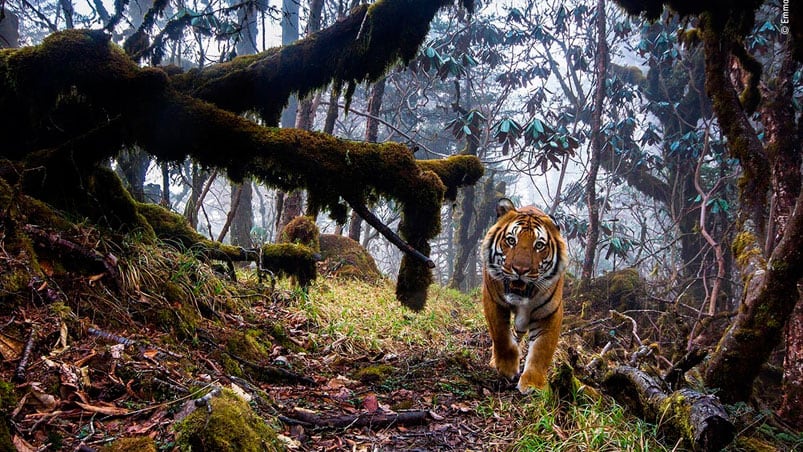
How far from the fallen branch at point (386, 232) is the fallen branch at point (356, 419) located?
155 cm

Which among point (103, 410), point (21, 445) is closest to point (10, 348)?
point (103, 410)

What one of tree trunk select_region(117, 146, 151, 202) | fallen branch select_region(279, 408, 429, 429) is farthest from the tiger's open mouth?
tree trunk select_region(117, 146, 151, 202)

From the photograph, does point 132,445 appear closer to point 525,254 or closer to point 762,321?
point 525,254

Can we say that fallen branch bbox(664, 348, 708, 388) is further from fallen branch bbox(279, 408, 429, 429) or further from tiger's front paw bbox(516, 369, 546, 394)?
fallen branch bbox(279, 408, 429, 429)

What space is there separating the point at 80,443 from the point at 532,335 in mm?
3473

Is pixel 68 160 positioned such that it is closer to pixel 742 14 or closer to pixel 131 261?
pixel 131 261

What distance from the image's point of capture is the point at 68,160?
4.24m

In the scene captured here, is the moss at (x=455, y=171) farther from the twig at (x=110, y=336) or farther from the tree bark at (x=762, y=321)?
the twig at (x=110, y=336)

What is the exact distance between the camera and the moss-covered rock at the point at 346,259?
10312mm

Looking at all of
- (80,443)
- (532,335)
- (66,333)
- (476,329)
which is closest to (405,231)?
(532,335)

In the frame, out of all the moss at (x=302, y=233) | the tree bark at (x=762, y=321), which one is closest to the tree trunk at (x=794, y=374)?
the tree bark at (x=762, y=321)

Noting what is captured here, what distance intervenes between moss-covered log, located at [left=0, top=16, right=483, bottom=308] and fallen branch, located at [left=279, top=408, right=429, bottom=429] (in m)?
1.75

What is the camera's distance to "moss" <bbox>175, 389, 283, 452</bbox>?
6.47ft

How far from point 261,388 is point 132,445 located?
156 cm
